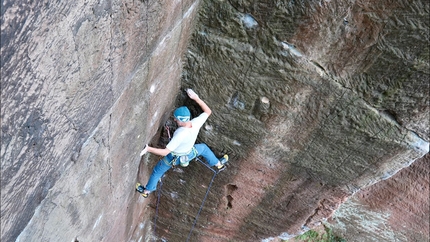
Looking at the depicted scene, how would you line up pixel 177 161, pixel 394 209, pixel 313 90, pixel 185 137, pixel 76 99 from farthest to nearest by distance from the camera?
1. pixel 394 209
2. pixel 177 161
3. pixel 185 137
4. pixel 313 90
5. pixel 76 99

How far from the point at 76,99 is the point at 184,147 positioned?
122 centimetres

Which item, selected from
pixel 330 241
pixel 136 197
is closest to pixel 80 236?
pixel 136 197

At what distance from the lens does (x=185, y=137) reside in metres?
2.44

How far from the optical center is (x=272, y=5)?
1974 millimetres

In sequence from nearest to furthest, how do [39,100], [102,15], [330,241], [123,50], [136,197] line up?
[39,100]
[102,15]
[123,50]
[136,197]
[330,241]

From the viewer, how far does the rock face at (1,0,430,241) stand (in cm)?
122

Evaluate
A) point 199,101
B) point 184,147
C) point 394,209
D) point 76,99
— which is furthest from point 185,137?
point 394,209

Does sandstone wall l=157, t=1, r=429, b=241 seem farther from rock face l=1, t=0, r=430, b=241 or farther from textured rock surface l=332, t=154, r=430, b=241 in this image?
textured rock surface l=332, t=154, r=430, b=241

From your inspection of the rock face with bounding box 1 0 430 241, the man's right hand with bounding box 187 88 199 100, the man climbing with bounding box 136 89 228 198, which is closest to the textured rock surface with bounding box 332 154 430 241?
the rock face with bounding box 1 0 430 241

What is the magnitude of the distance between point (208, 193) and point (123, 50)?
206 centimetres

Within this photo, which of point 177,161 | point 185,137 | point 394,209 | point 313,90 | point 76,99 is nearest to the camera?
point 76,99

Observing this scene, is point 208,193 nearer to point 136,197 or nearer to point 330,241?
point 136,197

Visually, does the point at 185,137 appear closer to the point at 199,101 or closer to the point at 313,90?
the point at 199,101

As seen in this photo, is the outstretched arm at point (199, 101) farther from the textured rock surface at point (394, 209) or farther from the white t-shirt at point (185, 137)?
Result: the textured rock surface at point (394, 209)
